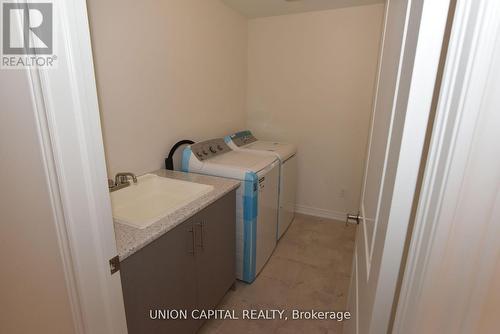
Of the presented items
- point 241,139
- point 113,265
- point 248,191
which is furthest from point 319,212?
point 113,265

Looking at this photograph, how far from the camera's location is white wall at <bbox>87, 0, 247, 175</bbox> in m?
1.56

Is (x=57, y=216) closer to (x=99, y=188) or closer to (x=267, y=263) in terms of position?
(x=99, y=188)

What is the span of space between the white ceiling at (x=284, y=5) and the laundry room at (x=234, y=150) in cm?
2

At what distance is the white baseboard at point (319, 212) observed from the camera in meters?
3.15

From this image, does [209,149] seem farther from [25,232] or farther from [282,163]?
[25,232]

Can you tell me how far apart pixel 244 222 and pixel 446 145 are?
159 centimetres

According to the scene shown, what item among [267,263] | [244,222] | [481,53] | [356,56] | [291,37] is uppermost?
[291,37]

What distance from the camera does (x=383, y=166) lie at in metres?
0.71

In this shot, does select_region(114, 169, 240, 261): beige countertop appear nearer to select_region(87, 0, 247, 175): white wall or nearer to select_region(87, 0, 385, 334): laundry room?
select_region(87, 0, 385, 334): laundry room

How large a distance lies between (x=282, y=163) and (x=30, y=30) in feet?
6.78

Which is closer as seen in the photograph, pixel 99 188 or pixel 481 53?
pixel 481 53

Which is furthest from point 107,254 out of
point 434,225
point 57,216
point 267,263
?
point 267,263

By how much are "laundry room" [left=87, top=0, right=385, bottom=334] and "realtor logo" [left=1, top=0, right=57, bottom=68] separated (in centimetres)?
68

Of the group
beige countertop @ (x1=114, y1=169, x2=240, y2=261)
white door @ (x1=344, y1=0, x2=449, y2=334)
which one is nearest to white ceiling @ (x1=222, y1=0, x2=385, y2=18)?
beige countertop @ (x1=114, y1=169, x2=240, y2=261)
